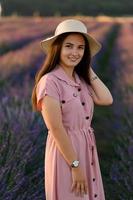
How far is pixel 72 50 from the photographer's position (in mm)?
2811

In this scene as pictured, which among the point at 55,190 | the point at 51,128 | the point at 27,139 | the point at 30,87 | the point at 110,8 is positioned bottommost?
the point at 110,8

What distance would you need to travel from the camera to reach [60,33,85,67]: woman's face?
2812 millimetres

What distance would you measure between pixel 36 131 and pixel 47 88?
150 cm

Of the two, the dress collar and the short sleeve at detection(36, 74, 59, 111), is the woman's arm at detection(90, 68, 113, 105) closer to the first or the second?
the dress collar

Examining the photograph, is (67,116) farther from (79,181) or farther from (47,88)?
(79,181)

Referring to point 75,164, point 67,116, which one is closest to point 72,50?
point 67,116

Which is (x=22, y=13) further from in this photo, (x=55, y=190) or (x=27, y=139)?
(x=55, y=190)

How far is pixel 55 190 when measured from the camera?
2.82 meters

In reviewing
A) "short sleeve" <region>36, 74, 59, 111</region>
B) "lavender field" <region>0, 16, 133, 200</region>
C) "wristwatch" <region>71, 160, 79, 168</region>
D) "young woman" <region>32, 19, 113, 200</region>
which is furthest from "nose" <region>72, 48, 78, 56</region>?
"lavender field" <region>0, 16, 133, 200</region>

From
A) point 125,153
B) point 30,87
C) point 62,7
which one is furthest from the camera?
point 62,7

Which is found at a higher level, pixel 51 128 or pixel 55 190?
pixel 51 128

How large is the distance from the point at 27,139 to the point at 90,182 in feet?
3.79

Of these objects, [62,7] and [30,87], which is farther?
[62,7]

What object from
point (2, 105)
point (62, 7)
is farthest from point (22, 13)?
point (2, 105)
